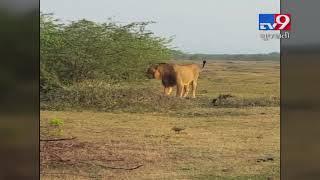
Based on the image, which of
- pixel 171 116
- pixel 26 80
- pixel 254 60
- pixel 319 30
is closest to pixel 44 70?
pixel 26 80

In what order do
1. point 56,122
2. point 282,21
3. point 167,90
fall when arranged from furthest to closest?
point 167,90 < point 56,122 < point 282,21

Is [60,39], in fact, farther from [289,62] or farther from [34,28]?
[289,62]

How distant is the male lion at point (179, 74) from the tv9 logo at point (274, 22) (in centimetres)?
Answer: 43

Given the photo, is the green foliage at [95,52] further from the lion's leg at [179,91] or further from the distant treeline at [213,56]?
the lion's leg at [179,91]

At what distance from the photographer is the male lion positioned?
3061 mm

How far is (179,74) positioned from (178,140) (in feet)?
1.38

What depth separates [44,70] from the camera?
3.01 metres

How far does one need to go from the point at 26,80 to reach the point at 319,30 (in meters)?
1.78

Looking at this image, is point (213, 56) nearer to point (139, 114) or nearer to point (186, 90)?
point (186, 90)

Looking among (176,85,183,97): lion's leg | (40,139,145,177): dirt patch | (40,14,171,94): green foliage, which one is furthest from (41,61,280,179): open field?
(40,14,171,94): green foliage

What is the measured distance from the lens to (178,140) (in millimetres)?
3031

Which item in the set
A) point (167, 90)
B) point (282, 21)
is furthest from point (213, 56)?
point (282, 21)

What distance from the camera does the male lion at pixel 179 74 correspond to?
3061 mm

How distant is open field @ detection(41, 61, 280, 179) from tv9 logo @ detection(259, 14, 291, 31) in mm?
239
